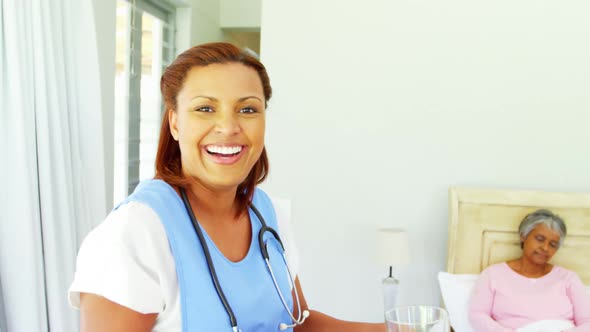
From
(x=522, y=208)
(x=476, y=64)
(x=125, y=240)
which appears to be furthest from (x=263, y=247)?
(x=476, y=64)

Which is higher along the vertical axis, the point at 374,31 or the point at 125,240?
the point at 374,31

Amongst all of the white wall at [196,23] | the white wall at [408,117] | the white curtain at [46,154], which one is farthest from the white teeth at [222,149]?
the white wall at [196,23]

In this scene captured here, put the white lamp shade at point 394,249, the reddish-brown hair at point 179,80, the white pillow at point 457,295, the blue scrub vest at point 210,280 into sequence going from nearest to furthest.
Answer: the blue scrub vest at point 210,280 < the reddish-brown hair at point 179,80 < the white pillow at point 457,295 < the white lamp shade at point 394,249

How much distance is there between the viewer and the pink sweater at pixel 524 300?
120 inches

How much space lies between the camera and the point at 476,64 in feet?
11.7

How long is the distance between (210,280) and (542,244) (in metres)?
2.46

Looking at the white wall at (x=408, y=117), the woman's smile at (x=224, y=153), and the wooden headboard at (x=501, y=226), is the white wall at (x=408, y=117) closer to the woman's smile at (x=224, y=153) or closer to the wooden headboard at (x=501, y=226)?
the wooden headboard at (x=501, y=226)

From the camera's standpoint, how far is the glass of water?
0.96 meters

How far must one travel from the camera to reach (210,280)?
1.11 meters

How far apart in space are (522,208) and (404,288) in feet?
2.83

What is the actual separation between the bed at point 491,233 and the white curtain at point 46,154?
1.95 meters

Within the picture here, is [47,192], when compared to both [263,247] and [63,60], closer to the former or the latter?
[63,60]

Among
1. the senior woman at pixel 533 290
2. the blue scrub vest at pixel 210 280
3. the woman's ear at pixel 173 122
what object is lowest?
the senior woman at pixel 533 290

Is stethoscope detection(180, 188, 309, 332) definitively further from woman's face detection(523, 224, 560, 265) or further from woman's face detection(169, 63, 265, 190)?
woman's face detection(523, 224, 560, 265)
